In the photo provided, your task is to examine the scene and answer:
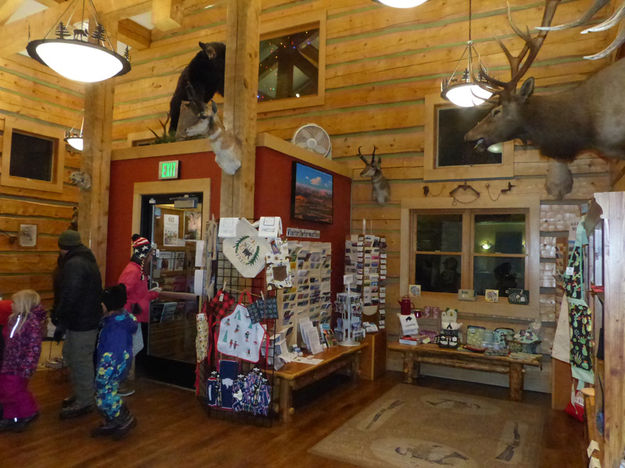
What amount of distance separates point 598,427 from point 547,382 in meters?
3.10

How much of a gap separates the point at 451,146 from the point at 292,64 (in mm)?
2745

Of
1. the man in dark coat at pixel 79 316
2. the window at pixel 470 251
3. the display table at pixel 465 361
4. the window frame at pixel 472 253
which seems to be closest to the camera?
the man in dark coat at pixel 79 316

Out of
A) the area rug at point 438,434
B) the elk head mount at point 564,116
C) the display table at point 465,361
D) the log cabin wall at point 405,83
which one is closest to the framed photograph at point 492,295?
the log cabin wall at point 405,83

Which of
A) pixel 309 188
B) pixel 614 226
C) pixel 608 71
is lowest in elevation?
pixel 614 226

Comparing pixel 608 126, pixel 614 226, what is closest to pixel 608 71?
pixel 608 126

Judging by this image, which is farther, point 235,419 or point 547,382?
point 547,382

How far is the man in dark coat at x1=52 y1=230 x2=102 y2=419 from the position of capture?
3.91 m

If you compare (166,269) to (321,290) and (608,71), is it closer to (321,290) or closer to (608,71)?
(321,290)

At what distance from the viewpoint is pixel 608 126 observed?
2.56 metres

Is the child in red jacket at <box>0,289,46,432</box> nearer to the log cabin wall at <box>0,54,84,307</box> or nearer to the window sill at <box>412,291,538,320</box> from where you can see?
the log cabin wall at <box>0,54,84,307</box>

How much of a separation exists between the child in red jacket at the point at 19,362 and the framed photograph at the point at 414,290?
Answer: 13.5ft

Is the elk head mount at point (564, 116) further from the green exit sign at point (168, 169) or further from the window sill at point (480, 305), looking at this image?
the green exit sign at point (168, 169)

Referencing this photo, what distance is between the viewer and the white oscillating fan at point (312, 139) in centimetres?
561

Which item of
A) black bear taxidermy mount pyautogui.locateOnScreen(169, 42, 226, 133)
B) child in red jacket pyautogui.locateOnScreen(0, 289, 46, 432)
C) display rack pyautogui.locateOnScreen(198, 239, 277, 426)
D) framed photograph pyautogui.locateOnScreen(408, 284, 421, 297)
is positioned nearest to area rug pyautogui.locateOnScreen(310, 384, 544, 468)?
display rack pyautogui.locateOnScreen(198, 239, 277, 426)
